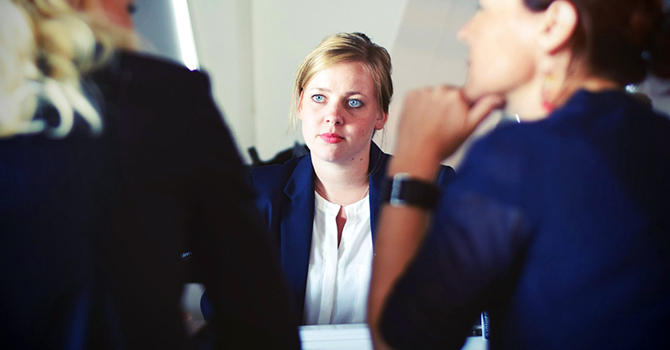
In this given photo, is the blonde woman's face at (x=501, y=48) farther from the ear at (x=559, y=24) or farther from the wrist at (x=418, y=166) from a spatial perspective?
the wrist at (x=418, y=166)

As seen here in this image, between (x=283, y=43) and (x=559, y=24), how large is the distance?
1.38 feet

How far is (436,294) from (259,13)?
524mm

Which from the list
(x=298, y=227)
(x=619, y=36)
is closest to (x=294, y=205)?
(x=298, y=227)

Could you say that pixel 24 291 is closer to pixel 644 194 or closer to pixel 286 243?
pixel 286 243

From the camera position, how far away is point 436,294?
0.54 meters

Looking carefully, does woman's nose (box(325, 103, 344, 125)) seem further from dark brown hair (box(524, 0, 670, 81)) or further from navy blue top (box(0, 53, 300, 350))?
dark brown hair (box(524, 0, 670, 81))

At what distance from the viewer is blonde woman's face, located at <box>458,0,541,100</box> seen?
615 millimetres

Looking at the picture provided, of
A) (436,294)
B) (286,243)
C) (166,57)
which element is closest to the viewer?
(436,294)

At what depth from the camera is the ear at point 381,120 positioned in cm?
73

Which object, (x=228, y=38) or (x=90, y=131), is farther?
(x=228, y=38)

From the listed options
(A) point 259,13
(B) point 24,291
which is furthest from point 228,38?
(B) point 24,291

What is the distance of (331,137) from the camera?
2.43 ft

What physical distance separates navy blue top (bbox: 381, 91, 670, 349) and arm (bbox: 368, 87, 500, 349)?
Result: 4 cm

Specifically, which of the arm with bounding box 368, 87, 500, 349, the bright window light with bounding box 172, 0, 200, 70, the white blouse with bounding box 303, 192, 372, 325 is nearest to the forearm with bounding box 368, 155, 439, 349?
the arm with bounding box 368, 87, 500, 349
